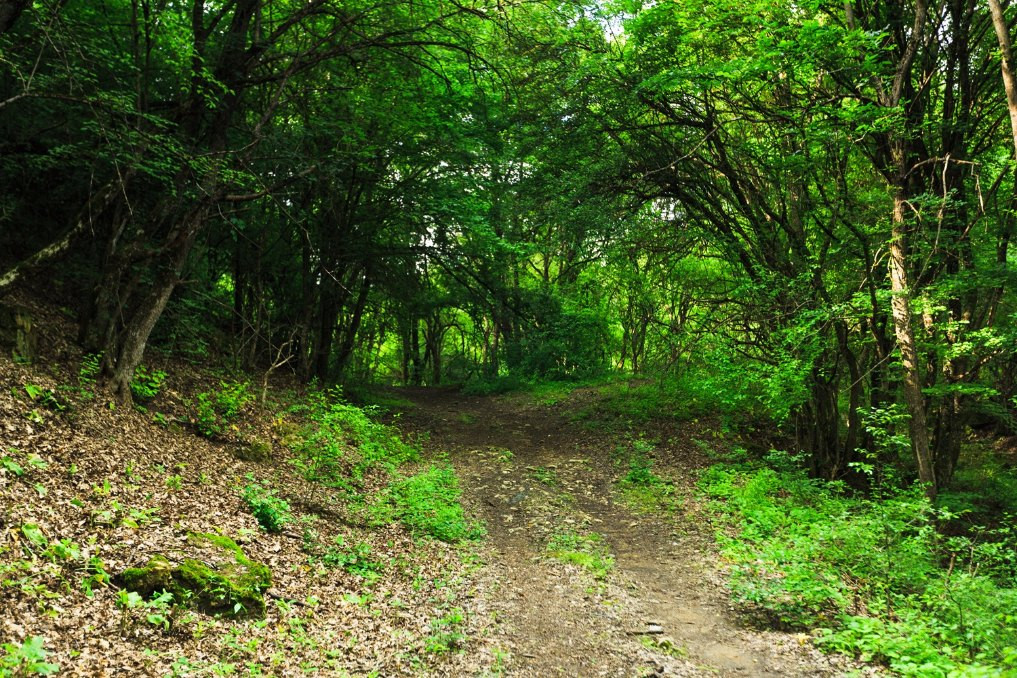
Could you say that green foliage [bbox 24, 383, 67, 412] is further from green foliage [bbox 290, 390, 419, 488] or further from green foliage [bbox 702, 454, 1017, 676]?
green foliage [bbox 702, 454, 1017, 676]

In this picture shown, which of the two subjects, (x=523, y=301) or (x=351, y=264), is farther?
(x=523, y=301)

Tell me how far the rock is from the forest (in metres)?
0.06

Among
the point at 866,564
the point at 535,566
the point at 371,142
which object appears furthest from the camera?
the point at 371,142

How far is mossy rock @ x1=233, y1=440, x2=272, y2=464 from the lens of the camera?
8125 millimetres

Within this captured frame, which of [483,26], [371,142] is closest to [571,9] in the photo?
[483,26]

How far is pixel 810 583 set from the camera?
6.24 metres

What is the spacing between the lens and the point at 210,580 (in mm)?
4562

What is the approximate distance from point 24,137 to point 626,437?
12.5 metres

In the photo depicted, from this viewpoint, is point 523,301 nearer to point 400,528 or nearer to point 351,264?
point 351,264

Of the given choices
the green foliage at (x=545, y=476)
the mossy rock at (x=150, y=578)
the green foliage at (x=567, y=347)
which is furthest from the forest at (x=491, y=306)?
the green foliage at (x=567, y=347)

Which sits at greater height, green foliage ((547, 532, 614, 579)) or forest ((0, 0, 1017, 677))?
forest ((0, 0, 1017, 677))

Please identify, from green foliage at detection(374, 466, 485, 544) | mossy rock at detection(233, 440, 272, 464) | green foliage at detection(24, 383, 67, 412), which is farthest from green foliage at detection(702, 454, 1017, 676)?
green foliage at detection(24, 383, 67, 412)

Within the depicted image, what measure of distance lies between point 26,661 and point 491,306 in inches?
529

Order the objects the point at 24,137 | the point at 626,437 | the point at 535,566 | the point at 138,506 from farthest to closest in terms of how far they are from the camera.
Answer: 1. the point at 626,437
2. the point at 24,137
3. the point at 535,566
4. the point at 138,506
